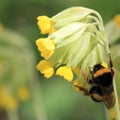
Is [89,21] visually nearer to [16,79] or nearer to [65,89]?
[16,79]

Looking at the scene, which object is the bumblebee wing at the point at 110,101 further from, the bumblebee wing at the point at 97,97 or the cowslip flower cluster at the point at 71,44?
the cowslip flower cluster at the point at 71,44

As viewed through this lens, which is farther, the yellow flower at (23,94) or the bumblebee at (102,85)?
the yellow flower at (23,94)

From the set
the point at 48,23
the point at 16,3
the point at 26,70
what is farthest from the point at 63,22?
the point at 16,3

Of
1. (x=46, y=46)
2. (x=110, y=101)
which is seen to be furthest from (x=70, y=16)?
(x=110, y=101)

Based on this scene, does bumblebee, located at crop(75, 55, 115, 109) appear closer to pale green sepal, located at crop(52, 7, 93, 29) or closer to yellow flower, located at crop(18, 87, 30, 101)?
pale green sepal, located at crop(52, 7, 93, 29)

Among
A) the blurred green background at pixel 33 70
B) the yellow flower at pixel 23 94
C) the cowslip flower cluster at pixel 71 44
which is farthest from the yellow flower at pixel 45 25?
the yellow flower at pixel 23 94

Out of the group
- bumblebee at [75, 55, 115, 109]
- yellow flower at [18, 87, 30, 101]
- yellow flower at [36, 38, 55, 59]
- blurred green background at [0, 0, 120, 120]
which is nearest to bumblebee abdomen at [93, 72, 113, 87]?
bumblebee at [75, 55, 115, 109]

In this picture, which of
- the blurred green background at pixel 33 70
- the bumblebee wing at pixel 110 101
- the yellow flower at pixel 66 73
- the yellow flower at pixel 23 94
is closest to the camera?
the yellow flower at pixel 66 73
